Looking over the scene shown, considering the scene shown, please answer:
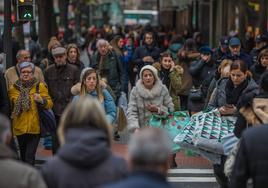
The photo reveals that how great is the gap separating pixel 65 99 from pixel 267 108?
5.03 m

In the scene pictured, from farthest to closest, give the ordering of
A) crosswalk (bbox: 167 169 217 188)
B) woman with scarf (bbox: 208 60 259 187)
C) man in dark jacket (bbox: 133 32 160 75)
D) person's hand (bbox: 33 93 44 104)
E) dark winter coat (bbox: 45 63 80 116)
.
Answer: man in dark jacket (bbox: 133 32 160 75), dark winter coat (bbox: 45 63 80 116), crosswalk (bbox: 167 169 217 188), person's hand (bbox: 33 93 44 104), woman with scarf (bbox: 208 60 259 187)

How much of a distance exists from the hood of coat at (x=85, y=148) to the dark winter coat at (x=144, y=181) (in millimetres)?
682

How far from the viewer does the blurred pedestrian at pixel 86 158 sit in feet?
16.4

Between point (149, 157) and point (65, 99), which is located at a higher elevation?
point (149, 157)

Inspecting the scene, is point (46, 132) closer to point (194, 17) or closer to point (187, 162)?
point (187, 162)

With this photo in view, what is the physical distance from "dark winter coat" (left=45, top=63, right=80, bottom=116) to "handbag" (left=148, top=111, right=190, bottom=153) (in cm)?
141

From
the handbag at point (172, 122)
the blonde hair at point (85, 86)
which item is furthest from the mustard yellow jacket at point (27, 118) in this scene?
the handbag at point (172, 122)

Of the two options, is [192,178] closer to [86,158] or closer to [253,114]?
[253,114]

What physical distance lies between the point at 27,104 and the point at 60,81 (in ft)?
4.65

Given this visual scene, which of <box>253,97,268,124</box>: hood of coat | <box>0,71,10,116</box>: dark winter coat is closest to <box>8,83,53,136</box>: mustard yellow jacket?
<box>0,71,10,116</box>: dark winter coat

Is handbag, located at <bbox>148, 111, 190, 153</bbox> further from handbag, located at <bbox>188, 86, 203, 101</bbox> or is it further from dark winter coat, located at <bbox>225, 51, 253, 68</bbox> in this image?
dark winter coat, located at <bbox>225, 51, 253, 68</bbox>

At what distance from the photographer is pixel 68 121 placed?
5262mm

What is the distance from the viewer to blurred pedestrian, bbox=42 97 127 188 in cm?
500

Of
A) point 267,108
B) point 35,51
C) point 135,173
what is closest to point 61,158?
point 135,173
